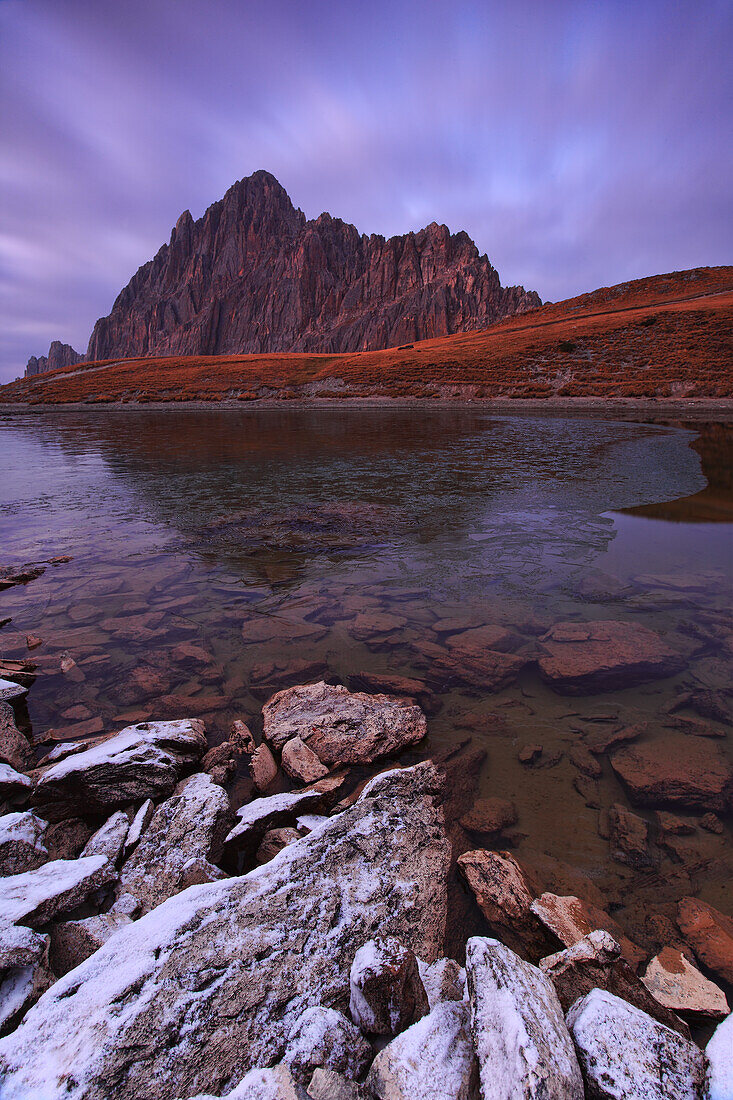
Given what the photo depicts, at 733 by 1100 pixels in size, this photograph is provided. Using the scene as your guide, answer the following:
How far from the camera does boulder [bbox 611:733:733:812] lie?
3777 millimetres

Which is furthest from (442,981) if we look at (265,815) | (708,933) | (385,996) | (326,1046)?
(708,933)

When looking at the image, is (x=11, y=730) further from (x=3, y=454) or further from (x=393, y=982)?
(x=3, y=454)

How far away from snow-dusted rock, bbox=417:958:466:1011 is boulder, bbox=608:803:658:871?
1.67 meters

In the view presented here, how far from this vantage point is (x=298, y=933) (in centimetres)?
244

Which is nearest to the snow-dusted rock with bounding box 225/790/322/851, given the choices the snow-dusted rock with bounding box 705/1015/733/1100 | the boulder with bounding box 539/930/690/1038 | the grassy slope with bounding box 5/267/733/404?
the boulder with bounding box 539/930/690/1038

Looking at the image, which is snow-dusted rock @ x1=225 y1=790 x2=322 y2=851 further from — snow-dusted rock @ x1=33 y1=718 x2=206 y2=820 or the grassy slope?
the grassy slope

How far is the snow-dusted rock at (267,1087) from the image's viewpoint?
178cm

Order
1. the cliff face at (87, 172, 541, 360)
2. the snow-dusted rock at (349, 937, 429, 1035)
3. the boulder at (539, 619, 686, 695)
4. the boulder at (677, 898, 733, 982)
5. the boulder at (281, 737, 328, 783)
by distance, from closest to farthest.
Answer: the snow-dusted rock at (349, 937, 429, 1035)
the boulder at (677, 898, 733, 982)
the boulder at (281, 737, 328, 783)
the boulder at (539, 619, 686, 695)
the cliff face at (87, 172, 541, 360)

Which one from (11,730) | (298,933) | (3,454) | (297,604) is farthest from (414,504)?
(3,454)

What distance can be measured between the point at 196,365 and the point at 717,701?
108 meters

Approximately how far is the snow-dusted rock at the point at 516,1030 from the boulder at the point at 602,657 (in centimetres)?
327

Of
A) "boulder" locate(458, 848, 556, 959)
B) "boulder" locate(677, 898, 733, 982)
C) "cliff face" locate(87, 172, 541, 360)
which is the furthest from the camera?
"cliff face" locate(87, 172, 541, 360)

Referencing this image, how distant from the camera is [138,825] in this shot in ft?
11.1

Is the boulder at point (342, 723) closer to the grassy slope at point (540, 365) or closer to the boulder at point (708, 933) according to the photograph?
the boulder at point (708, 933)
